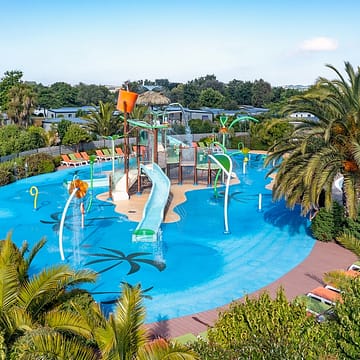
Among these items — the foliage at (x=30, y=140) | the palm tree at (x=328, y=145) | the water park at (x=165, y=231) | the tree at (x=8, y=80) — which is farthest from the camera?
the tree at (x=8, y=80)

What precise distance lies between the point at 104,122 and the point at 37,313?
1324 inches

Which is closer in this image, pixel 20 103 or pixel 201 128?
pixel 20 103

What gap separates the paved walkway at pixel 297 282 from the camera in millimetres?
10742

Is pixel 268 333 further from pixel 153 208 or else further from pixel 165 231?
pixel 153 208

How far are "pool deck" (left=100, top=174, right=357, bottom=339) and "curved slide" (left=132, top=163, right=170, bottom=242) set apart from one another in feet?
2.59

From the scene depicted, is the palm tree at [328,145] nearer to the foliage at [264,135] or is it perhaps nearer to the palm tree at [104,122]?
the foliage at [264,135]

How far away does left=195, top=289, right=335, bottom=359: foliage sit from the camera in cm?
616

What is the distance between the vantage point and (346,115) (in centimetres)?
1491

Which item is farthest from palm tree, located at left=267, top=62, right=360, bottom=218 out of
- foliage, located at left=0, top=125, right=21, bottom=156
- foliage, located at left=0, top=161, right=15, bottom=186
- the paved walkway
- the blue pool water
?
foliage, located at left=0, top=125, right=21, bottom=156

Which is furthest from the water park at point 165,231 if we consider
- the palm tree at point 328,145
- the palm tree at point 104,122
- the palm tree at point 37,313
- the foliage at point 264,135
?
the palm tree at point 104,122

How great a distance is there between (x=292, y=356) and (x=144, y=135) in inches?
886

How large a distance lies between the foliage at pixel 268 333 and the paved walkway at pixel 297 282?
370cm

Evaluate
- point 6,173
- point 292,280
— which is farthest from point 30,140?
point 292,280

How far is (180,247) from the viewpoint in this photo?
671 inches
